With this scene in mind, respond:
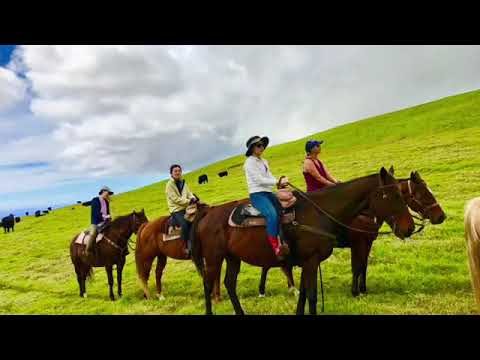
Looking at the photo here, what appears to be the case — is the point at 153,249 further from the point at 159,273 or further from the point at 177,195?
the point at 177,195

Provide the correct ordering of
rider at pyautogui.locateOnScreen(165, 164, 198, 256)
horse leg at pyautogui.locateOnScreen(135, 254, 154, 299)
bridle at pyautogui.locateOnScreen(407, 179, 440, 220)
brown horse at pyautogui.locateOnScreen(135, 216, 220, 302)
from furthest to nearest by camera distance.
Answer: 1. horse leg at pyautogui.locateOnScreen(135, 254, 154, 299)
2. brown horse at pyautogui.locateOnScreen(135, 216, 220, 302)
3. rider at pyautogui.locateOnScreen(165, 164, 198, 256)
4. bridle at pyautogui.locateOnScreen(407, 179, 440, 220)

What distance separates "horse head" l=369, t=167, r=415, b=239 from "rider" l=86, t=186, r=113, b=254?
8.84 m

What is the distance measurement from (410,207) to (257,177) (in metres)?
3.48

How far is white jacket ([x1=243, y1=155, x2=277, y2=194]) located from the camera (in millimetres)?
7352

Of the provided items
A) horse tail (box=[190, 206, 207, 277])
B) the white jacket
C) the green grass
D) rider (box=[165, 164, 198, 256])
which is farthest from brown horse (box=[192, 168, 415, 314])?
rider (box=[165, 164, 198, 256])

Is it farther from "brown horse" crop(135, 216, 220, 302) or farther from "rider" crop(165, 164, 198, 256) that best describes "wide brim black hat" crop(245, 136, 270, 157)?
"brown horse" crop(135, 216, 220, 302)

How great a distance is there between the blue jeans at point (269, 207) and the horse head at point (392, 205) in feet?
5.93

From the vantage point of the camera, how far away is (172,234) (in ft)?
35.6

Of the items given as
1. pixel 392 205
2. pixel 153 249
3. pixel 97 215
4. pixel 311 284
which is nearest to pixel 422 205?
pixel 392 205

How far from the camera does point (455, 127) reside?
46656mm

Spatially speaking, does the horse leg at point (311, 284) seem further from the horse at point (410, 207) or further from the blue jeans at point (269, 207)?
the horse at point (410, 207)
